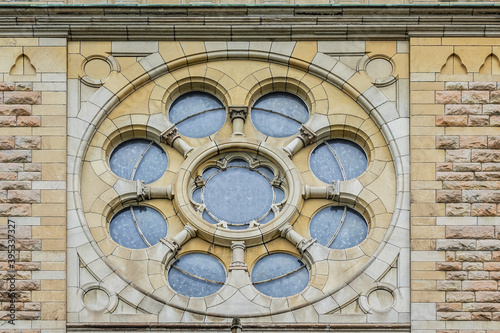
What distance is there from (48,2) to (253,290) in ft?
19.5

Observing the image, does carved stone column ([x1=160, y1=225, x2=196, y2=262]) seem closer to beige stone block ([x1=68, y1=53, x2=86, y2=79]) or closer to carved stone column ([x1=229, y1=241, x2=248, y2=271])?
carved stone column ([x1=229, y1=241, x2=248, y2=271])

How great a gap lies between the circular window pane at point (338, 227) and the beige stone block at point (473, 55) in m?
3.00

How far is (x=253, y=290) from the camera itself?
96.0 feet

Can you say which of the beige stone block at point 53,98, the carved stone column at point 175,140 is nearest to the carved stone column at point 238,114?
the carved stone column at point 175,140

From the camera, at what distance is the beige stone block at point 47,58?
30453mm

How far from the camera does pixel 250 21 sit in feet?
101

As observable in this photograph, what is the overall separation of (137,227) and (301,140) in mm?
3002

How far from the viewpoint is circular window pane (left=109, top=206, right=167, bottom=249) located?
30.0m

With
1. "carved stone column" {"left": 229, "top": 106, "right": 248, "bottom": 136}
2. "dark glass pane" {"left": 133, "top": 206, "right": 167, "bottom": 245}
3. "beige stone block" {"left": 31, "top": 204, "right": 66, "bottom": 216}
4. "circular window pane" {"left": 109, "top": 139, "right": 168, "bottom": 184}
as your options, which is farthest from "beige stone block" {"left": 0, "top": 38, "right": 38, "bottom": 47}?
"carved stone column" {"left": 229, "top": 106, "right": 248, "bottom": 136}

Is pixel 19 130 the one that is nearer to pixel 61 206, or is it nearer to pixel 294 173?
pixel 61 206

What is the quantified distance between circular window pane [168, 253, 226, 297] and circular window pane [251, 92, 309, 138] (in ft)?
8.08

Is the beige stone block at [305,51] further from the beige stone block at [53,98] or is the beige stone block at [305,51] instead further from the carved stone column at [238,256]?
the beige stone block at [53,98]

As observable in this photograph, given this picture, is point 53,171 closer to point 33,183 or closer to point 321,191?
point 33,183

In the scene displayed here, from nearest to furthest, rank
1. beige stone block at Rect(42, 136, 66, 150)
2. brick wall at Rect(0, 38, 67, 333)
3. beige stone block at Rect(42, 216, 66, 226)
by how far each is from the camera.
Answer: brick wall at Rect(0, 38, 67, 333) < beige stone block at Rect(42, 216, 66, 226) < beige stone block at Rect(42, 136, 66, 150)
